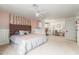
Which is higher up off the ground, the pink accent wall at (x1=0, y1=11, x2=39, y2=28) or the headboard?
the pink accent wall at (x1=0, y1=11, x2=39, y2=28)

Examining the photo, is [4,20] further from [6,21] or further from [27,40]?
[27,40]

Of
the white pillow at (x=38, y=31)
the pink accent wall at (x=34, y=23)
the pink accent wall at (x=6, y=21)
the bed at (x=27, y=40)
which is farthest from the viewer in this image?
the white pillow at (x=38, y=31)

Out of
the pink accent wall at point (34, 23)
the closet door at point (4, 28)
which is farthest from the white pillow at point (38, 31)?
the closet door at point (4, 28)

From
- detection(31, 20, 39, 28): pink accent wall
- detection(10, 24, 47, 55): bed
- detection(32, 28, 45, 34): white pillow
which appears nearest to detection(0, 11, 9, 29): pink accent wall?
detection(10, 24, 47, 55): bed

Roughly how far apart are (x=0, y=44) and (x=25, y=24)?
1485 mm

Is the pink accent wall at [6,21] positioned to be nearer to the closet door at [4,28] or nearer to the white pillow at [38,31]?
the closet door at [4,28]

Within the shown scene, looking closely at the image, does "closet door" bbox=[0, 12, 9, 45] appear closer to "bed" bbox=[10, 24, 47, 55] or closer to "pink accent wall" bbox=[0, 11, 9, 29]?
"pink accent wall" bbox=[0, 11, 9, 29]

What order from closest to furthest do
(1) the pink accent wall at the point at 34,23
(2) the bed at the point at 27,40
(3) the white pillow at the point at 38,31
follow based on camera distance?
1. (2) the bed at the point at 27,40
2. (1) the pink accent wall at the point at 34,23
3. (3) the white pillow at the point at 38,31

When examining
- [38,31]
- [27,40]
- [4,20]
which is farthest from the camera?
[38,31]

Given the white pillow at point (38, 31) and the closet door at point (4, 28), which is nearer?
the closet door at point (4, 28)

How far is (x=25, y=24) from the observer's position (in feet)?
14.8

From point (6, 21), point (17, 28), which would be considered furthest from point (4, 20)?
point (17, 28)

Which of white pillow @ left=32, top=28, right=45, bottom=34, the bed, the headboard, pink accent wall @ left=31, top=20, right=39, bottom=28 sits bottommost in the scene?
the bed
